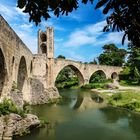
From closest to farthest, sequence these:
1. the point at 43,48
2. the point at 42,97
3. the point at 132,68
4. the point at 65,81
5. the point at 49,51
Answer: the point at 42,97
the point at 49,51
the point at 43,48
the point at 132,68
the point at 65,81

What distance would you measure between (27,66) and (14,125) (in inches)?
425

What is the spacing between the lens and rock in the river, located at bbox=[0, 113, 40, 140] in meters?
10.8

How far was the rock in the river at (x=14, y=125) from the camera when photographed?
35.5 ft

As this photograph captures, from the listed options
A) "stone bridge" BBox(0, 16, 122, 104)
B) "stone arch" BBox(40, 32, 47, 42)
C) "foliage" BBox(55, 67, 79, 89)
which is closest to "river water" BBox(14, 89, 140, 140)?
"stone bridge" BBox(0, 16, 122, 104)

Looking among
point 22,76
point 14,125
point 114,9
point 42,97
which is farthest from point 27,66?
point 114,9

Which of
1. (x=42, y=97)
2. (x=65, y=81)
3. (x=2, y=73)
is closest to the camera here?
(x=2, y=73)

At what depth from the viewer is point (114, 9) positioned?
2762 millimetres

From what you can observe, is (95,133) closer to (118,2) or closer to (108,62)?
(118,2)

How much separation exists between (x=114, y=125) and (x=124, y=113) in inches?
149

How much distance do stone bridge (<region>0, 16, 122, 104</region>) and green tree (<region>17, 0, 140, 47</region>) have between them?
9581 mm

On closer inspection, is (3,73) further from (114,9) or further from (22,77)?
(114,9)

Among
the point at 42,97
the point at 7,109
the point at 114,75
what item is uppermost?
the point at 114,75

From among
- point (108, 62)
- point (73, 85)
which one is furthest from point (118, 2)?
point (108, 62)

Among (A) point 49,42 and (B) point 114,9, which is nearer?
(B) point 114,9
